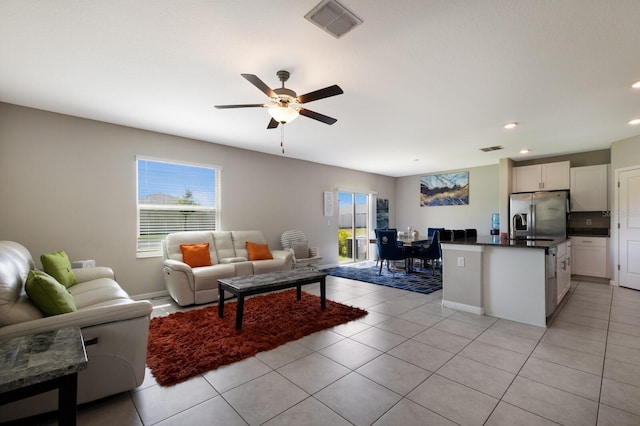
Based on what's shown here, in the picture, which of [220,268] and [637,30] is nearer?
[637,30]

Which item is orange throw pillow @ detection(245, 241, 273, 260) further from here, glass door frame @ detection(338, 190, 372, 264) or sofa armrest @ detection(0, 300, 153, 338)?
sofa armrest @ detection(0, 300, 153, 338)

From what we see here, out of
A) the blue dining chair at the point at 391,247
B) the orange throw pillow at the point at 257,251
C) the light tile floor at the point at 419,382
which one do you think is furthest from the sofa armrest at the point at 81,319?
the blue dining chair at the point at 391,247

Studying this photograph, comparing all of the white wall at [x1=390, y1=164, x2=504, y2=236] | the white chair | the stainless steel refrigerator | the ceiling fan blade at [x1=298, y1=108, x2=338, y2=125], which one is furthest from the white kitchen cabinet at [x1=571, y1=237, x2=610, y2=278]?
the ceiling fan blade at [x1=298, y1=108, x2=338, y2=125]

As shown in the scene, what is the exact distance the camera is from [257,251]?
5.07 metres

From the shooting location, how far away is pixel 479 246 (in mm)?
3574

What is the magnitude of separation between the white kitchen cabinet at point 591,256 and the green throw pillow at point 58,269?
810cm

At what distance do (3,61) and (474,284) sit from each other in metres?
5.35

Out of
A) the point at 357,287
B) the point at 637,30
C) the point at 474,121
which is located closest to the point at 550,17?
the point at 637,30

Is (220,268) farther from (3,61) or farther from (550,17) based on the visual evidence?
(550,17)

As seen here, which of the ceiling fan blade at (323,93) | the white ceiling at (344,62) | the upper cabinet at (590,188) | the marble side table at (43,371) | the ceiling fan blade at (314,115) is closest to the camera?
the marble side table at (43,371)

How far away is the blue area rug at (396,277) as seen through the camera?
197 inches

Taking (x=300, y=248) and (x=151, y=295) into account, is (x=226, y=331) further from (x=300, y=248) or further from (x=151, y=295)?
(x=300, y=248)

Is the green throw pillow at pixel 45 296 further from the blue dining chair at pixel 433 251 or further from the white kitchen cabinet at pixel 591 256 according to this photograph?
the white kitchen cabinet at pixel 591 256

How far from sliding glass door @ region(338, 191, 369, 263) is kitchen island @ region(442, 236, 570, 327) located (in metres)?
3.89
